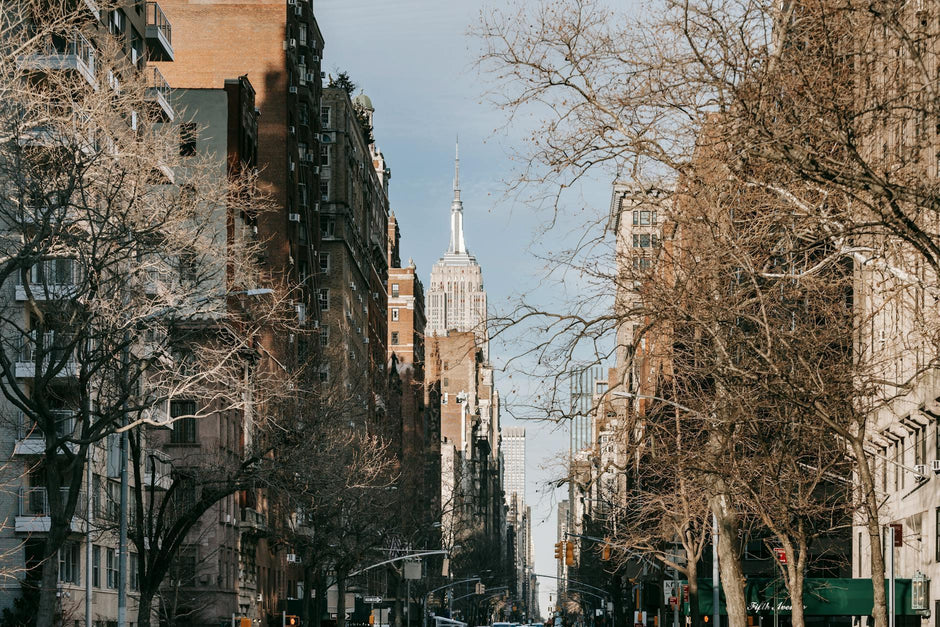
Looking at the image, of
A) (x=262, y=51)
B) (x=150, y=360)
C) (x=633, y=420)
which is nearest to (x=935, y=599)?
(x=633, y=420)

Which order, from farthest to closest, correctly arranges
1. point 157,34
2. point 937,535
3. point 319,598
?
point 319,598 < point 157,34 < point 937,535

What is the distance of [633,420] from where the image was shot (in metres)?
27.7

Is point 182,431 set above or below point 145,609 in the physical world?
above

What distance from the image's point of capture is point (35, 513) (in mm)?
51594

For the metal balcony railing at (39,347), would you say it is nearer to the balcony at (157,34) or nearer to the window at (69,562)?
the window at (69,562)

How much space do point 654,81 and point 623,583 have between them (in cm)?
12001

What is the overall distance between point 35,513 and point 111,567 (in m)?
8.18

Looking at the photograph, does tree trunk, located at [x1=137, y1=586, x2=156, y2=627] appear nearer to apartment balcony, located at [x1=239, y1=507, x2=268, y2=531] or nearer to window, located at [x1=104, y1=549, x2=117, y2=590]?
window, located at [x1=104, y1=549, x2=117, y2=590]

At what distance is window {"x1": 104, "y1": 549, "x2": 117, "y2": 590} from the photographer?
190 feet

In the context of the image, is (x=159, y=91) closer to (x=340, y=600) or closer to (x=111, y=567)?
(x=111, y=567)

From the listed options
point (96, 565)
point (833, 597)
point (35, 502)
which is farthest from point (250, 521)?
point (833, 597)

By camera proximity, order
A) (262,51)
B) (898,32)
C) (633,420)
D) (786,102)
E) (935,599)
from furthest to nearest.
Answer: (262,51) → (935,599) → (633,420) → (786,102) → (898,32)

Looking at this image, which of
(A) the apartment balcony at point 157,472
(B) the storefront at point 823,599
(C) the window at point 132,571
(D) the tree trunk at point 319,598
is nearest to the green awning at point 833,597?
(B) the storefront at point 823,599

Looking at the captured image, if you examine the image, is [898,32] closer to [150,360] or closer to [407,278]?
[150,360]
